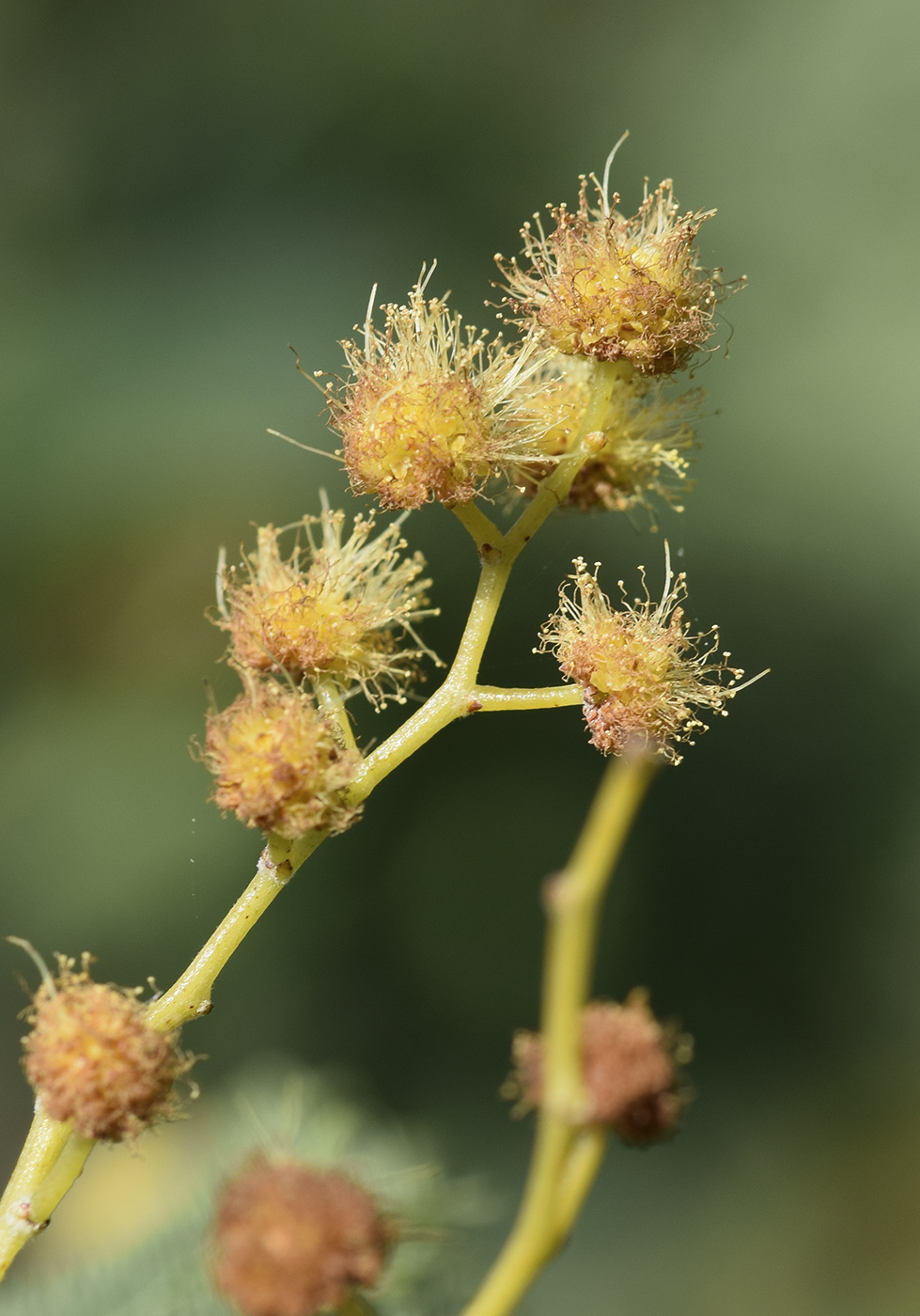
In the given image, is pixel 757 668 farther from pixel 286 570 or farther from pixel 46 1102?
pixel 46 1102

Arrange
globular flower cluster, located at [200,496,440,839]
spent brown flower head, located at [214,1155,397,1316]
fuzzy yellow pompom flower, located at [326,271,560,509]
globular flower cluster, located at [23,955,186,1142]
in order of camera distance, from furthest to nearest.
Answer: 1. fuzzy yellow pompom flower, located at [326,271,560,509]
2. globular flower cluster, located at [200,496,440,839]
3. globular flower cluster, located at [23,955,186,1142]
4. spent brown flower head, located at [214,1155,397,1316]

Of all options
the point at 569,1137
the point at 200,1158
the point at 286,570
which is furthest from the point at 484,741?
the point at 569,1137

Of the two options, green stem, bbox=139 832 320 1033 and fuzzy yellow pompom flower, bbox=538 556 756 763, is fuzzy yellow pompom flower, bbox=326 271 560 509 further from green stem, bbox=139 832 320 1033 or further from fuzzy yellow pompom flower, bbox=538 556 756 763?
green stem, bbox=139 832 320 1033

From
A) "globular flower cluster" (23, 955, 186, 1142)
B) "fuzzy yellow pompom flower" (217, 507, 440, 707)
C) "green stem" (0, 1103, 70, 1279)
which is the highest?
"fuzzy yellow pompom flower" (217, 507, 440, 707)

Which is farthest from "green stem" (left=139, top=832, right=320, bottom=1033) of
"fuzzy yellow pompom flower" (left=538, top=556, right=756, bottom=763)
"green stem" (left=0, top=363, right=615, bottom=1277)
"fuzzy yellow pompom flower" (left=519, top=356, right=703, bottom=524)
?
"fuzzy yellow pompom flower" (left=519, top=356, right=703, bottom=524)

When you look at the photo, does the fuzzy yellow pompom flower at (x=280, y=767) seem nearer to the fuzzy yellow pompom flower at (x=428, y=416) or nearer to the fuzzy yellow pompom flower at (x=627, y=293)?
the fuzzy yellow pompom flower at (x=428, y=416)

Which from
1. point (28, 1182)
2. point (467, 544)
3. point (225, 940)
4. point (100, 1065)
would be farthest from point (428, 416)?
point (467, 544)

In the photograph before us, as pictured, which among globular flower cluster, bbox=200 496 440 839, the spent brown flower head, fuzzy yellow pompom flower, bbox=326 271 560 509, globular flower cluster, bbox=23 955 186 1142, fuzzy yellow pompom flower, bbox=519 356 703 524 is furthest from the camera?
fuzzy yellow pompom flower, bbox=519 356 703 524

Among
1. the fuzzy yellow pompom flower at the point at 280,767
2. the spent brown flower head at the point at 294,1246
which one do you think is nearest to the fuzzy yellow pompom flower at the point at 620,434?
the fuzzy yellow pompom flower at the point at 280,767
